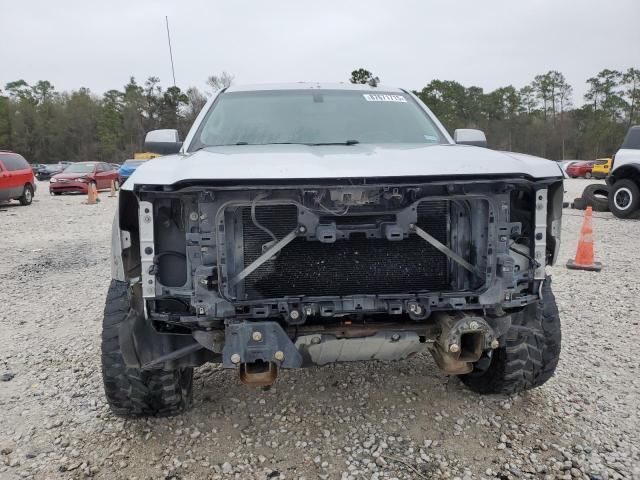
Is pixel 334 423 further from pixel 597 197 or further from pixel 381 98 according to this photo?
pixel 597 197

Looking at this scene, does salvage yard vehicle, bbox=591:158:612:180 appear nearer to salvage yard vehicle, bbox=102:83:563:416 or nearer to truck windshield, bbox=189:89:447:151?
truck windshield, bbox=189:89:447:151

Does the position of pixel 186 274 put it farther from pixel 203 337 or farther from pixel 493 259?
pixel 493 259

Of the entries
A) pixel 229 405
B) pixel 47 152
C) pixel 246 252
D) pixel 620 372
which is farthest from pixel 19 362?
pixel 47 152

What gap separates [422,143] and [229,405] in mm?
2073

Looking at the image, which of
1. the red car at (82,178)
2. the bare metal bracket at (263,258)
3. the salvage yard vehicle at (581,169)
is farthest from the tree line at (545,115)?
the bare metal bracket at (263,258)

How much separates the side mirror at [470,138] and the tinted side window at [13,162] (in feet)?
50.3

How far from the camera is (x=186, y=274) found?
92.4 inches

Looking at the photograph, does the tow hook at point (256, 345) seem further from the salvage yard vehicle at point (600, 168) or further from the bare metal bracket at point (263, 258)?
the salvage yard vehicle at point (600, 168)

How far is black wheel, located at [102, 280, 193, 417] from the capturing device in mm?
2746

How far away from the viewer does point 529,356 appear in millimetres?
2953

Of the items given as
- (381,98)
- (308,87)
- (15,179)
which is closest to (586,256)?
(381,98)

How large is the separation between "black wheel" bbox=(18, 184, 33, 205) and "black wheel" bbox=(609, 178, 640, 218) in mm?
16684

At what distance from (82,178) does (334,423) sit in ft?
64.7

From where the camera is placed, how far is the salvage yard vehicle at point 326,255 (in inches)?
88.6
